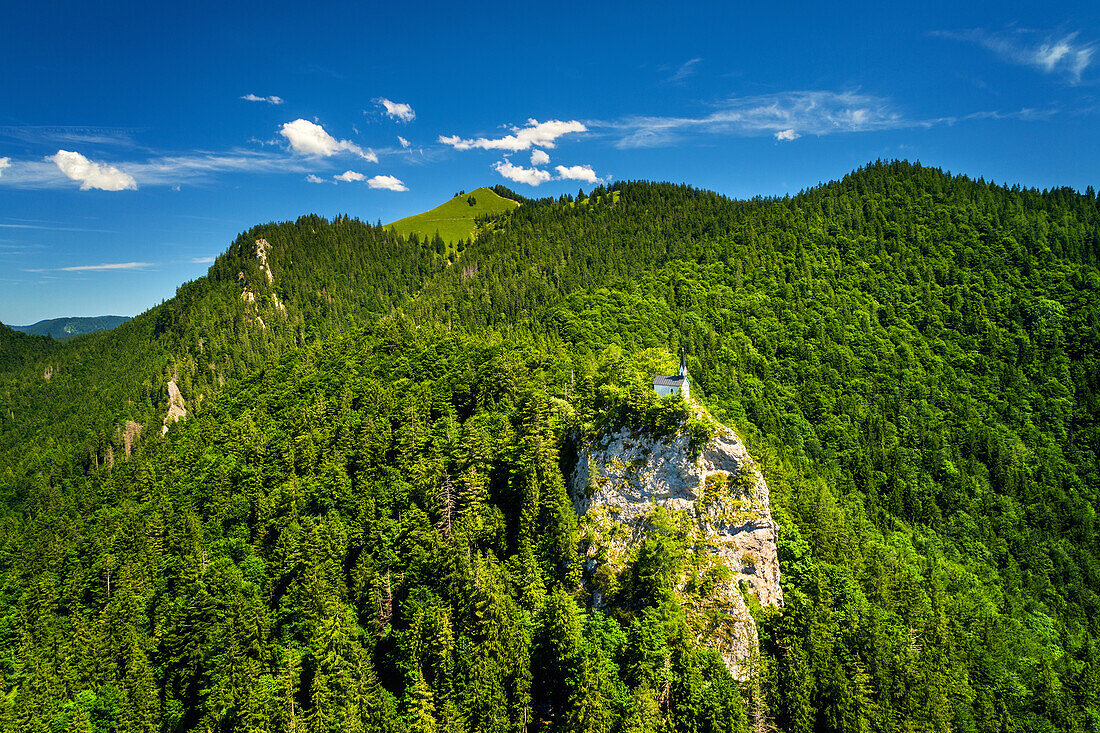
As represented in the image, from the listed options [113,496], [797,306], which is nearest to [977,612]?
[797,306]

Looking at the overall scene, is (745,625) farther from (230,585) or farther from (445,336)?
(445,336)

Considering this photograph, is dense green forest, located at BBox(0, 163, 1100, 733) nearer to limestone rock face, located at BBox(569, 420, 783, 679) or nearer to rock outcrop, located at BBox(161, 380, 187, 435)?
limestone rock face, located at BBox(569, 420, 783, 679)

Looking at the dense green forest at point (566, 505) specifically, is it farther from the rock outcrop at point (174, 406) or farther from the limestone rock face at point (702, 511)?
the rock outcrop at point (174, 406)

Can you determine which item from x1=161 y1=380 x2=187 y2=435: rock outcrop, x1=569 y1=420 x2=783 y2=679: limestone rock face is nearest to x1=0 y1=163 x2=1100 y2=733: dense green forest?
x1=569 y1=420 x2=783 y2=679: limestone rock face

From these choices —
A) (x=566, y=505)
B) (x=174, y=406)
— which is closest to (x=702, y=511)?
(x=566, y=505)

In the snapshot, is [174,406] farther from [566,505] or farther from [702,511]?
[702,511]

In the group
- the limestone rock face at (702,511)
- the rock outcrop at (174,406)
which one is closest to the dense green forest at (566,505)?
the limestone rock face at (702,511)
